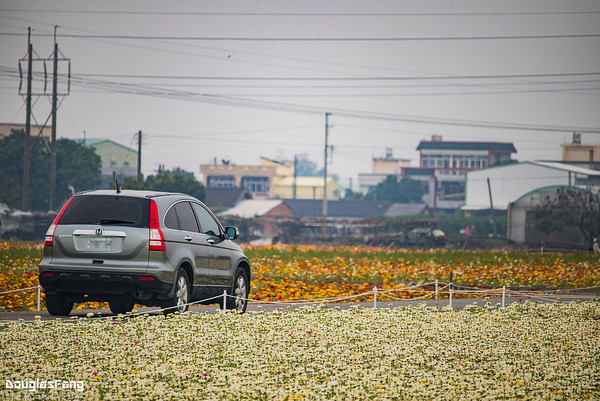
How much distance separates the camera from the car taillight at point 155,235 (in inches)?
475

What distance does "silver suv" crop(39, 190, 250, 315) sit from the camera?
12.0 metres

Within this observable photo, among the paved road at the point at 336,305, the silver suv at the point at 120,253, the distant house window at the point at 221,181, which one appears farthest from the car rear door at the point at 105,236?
the distant house window at the point at 221,181

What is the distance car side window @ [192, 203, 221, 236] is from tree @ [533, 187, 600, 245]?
4767 cm

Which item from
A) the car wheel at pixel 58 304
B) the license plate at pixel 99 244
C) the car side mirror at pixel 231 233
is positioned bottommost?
the car wheel at pixel 58 304

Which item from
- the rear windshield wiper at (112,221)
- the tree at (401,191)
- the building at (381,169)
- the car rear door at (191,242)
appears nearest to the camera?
the rear windshield wiper at (112,221)

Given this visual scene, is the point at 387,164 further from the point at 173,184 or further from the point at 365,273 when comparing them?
the point at 365,273

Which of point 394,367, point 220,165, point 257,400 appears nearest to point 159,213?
point 394,367

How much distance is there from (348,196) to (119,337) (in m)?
134

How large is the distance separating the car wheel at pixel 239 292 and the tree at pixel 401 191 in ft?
379

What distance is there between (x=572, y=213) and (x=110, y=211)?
52909mm

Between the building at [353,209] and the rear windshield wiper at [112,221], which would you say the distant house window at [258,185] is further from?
the rear windshield wiper at [112,221]

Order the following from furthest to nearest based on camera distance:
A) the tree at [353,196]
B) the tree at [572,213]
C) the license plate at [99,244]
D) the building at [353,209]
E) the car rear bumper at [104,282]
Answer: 1. the tree at [353,196]
2. the building at [353,209]
3. the tree at [572,213]
4. the license plate at [99,244]
5. the car rear bumper at [104,282]

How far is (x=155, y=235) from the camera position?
12117 millimetres

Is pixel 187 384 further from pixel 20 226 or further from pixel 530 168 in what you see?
pixel 530 168
